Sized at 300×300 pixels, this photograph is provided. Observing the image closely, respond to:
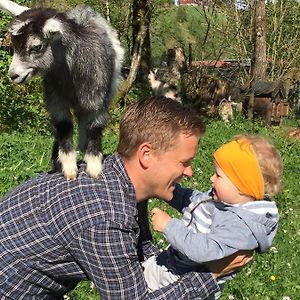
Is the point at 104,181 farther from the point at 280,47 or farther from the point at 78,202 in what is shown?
the point at 280,47

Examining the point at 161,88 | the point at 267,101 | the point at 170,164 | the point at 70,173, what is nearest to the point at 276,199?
the point at 70,173

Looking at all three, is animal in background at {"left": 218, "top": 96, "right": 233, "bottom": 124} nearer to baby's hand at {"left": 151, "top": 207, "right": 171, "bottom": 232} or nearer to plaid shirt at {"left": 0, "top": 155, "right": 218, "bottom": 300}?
baby's hand at {"left": 151, "top": 207, "right": 171, "bottom": 232}

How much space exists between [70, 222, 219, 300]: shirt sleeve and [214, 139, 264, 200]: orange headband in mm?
594

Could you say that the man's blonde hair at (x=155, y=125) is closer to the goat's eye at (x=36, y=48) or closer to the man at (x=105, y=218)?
the man at (x=105, y=218)

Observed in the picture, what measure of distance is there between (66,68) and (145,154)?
1.59 metres

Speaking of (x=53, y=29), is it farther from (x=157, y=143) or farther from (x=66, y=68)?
(x=157, y=143)

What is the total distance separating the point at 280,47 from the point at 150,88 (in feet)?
39.2

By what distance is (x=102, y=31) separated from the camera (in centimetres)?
419

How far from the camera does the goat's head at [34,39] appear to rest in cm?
361

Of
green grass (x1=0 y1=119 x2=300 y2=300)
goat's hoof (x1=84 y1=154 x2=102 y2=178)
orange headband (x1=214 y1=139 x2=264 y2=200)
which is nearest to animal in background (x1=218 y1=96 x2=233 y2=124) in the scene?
green grass (x1=0 y1=119 x2=300 y2=300)

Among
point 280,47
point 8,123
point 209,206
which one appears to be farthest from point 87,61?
point 280,47

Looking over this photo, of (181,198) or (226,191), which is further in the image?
(181,198)

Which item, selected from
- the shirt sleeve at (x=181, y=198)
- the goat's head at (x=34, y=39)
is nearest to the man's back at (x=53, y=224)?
the shirt sleeve at (x=181, y=198)

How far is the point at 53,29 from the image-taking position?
3.72m
